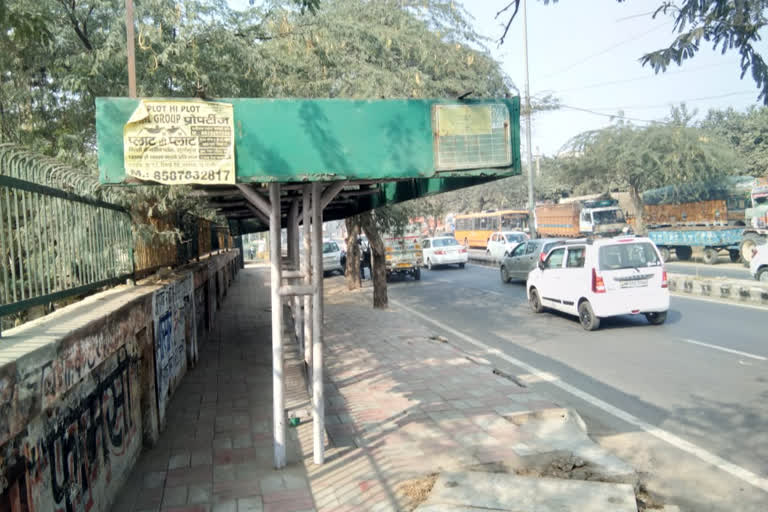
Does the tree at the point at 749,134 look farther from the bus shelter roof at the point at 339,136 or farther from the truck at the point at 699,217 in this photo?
the bus shelter roof at the point at 339,136

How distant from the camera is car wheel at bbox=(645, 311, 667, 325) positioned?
10883 mm

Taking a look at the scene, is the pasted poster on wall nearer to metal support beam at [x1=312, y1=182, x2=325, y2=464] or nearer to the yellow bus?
metal support beam at [x1=312, y1=182, x2=325, y2=464]

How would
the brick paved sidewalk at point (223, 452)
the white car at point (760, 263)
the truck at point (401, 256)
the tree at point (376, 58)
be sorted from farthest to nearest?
the truck at point (401, 256)
the white car at point (760, 263)
the tree at point (376, 58)
the brick paved sidewalk at point (223, 452)

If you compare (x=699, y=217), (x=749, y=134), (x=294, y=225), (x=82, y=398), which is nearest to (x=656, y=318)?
(x=294, y=225)

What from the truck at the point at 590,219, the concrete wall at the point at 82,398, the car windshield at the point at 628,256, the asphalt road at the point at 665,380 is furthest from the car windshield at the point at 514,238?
the concrete wall at the point at 82,398

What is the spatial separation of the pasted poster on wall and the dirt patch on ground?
8.66 feet

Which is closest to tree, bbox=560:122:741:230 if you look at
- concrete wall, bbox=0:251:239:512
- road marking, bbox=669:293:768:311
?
road marking, bbox=669:293:768:311

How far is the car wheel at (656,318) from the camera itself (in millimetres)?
10883

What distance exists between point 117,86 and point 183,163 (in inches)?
178

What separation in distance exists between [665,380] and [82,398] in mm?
6679

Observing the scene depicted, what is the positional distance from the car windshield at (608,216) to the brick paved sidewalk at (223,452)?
2797 centimetres

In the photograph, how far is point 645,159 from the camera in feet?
93.4

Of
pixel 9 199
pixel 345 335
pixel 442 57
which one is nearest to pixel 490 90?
pixel 442 57

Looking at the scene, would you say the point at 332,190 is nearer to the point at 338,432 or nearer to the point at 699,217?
the point at 338,432
